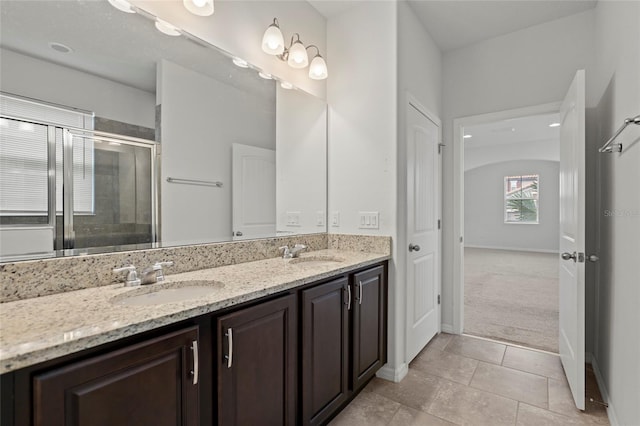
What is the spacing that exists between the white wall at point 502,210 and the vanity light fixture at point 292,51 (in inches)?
341

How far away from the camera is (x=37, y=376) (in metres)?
0.76

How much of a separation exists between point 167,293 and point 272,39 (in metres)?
1.64

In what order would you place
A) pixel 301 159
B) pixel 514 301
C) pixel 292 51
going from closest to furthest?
pixel 292 51 → pixel 301 159 → pixel 514 301

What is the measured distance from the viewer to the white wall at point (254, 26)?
1653 millimetres

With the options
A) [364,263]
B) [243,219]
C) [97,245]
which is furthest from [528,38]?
[97,245]

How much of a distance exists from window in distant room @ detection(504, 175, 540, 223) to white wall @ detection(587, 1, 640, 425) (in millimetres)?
7649

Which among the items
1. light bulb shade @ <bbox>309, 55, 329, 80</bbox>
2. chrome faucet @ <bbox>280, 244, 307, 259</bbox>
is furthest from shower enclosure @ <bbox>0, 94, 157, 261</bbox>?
light bulb shade @ <bbox>309, 55, 329, 80</bbox>

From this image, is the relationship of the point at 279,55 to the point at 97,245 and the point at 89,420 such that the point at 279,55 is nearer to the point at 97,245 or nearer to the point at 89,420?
the point at 97,245

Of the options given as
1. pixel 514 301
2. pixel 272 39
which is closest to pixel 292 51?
pixel 272 39

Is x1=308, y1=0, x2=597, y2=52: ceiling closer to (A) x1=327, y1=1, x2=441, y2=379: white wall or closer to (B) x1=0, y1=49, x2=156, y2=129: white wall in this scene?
(A) x1=327, y1=1, x2=441, y2=379: white wall

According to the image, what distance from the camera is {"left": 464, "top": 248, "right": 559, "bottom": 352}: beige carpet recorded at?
3.12 metres

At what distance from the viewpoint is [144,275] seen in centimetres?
136

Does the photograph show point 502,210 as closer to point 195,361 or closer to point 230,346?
point 230,346

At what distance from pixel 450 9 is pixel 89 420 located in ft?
10.7
